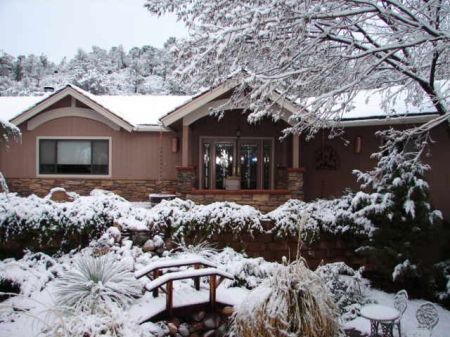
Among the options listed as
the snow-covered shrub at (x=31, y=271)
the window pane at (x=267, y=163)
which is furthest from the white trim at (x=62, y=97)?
the snow-covered shrub at (x=31, y=271)

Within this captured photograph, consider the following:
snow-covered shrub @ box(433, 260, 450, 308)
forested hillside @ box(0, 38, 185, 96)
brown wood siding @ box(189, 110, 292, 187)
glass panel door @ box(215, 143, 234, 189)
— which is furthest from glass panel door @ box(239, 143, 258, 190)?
forested hillside @ box(0, 38, 185, 96)

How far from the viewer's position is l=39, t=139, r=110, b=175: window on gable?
44.6 feet

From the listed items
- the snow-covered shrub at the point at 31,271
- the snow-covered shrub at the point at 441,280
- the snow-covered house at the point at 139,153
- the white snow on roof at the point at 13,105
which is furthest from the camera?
the white snow on roof at the point at 13,105

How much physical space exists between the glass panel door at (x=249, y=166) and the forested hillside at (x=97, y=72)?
49.2 feet

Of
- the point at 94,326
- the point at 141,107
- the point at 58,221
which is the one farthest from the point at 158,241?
the point at 141,107

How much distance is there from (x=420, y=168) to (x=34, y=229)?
7468 mm

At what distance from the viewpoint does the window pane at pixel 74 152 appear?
44.6 feet

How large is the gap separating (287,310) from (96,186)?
34.8 feet

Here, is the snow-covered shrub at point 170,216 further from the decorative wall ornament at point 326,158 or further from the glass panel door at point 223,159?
the decorative wall ornament at point 326,158

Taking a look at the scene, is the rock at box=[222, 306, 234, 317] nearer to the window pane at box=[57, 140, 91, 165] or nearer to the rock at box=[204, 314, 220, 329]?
the rock at box=[204, 314, 220, 329]

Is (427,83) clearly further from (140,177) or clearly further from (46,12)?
(46,12)

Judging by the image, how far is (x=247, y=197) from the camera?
11094 millimetres

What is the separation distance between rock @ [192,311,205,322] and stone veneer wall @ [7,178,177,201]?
7.85 metres

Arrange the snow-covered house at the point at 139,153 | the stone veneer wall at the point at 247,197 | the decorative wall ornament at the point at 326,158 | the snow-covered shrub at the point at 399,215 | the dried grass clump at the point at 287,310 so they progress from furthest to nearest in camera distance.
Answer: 1. the snow-covered house at the point at 139,153
2. the decorative wall ornament at the point at 326,158
3. the stone veneer wall at the point at 247,197
4. the snow-covered shrub at the point at 399,215
5. the dried grass clump at the point at 287,310
